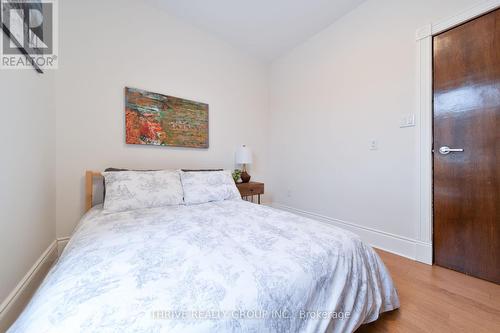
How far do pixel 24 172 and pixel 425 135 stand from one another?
3.07 m

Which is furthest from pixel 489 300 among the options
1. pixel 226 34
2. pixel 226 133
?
pixel 226 34

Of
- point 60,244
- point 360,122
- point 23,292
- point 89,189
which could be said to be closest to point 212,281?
point 23,292

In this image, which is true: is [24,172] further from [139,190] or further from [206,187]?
[206,187]

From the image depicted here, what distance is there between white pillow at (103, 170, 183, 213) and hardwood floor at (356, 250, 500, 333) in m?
1.67

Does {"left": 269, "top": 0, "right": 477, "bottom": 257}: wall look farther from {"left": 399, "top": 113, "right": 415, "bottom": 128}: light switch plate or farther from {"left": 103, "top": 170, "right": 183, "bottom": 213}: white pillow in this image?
{"left": 103, "top": 170, "right": 183, "bottom": 213}: white pillow

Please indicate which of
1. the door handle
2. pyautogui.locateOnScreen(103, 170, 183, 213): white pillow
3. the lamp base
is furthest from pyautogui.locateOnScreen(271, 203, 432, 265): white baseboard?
pyautogui.locateOnScreen(103, 170, 183, 213): white pillow

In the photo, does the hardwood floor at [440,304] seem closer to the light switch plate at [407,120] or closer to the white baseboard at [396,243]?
the white baseboard at [396,243]

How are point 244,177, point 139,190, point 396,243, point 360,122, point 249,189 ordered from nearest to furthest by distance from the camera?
1. point 139,190
2. point 396,243
3. point 360,122
4. point 249,189
5. point 244,177

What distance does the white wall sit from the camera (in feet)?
3.43

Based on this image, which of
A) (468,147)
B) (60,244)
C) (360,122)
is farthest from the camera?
(360,122)

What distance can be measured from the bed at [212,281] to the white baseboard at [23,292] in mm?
448

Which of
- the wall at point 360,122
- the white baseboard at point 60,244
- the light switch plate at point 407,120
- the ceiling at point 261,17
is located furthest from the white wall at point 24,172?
the light switch plate at point 407,120

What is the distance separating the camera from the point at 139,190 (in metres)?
1.75

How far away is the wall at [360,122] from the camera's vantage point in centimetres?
192
